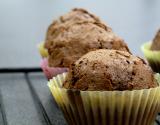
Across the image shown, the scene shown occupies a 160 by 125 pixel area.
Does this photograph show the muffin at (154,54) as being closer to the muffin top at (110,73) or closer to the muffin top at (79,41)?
the muffin top at (79,41)

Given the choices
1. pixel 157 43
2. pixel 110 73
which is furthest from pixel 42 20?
pixel 110 73

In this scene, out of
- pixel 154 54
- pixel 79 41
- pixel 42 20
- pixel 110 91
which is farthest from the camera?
pixel 42 20

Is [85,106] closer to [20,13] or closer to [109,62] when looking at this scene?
[109,62]

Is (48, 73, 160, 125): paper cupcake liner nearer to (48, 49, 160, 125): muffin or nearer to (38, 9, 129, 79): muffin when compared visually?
(48, 49, 160, 125): muffin

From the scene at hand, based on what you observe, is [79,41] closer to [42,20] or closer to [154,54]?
[154,54]

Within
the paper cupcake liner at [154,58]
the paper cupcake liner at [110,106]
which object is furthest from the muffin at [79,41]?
the paper cupcake liner at [110,106]

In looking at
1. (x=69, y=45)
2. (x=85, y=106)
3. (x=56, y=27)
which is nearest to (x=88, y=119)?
(x=85, y=106)
